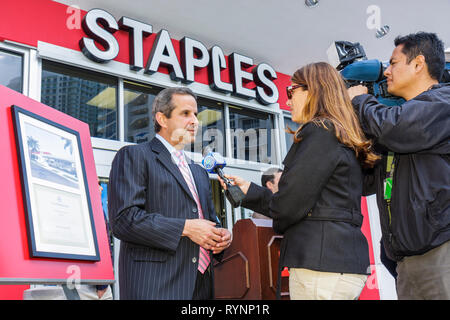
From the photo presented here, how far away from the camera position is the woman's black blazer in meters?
1.22

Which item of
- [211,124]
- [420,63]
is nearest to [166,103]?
[420,63]

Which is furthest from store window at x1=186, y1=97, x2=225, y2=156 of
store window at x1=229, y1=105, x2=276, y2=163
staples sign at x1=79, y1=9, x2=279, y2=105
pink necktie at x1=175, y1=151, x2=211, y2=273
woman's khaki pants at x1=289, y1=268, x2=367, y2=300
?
woman's khaki pants at x1=289, y1=268, x2=367, y2=300

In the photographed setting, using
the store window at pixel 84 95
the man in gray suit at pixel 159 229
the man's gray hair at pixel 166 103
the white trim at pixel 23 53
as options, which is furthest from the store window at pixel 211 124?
the man in gray suit at pixel 159 229

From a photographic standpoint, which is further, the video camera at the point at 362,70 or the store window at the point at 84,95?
the store window at the point at 84,95

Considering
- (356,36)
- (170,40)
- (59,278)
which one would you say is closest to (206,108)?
(170,40)

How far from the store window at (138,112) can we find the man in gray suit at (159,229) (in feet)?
9.06

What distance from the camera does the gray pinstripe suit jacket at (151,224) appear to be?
1.46 metres

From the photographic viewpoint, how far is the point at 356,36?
5.25m

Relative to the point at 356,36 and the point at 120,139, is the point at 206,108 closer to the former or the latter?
the point at 120,139

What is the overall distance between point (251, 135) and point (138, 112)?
1656mm

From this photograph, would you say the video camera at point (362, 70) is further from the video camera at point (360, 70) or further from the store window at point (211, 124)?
the store window at point (211, 124)

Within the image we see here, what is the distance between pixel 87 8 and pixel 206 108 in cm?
173

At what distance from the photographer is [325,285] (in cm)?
120

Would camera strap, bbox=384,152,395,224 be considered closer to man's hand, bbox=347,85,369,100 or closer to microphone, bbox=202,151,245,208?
→ man's hand, bbox=347,85,369,100
